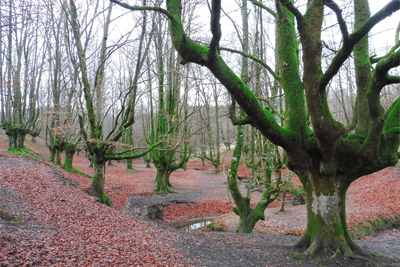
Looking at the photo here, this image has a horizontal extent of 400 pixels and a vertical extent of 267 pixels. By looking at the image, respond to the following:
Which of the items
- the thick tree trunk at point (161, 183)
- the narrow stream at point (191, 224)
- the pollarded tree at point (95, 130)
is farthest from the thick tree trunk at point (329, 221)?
the thick tree trunk at point (161, 183)

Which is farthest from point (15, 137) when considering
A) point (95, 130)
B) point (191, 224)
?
point (191, 224)

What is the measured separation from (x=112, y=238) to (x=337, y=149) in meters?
4.81

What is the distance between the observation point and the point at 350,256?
179 inches

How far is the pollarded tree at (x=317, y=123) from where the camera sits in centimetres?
424

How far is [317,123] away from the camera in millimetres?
4402

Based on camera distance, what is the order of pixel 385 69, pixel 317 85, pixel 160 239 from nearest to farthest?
pixel 385 69 → pixel 317 85 → pixel 160 239

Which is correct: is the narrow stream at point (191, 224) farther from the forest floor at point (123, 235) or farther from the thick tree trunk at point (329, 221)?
the thick tree trunk at point (329, 221)

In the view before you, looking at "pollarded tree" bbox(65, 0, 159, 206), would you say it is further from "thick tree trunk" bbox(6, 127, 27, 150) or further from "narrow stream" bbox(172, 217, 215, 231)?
"thick tree trunk" bbox(6, 127, 27, 150)

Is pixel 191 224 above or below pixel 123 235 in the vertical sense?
below

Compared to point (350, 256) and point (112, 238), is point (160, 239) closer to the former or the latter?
point (112, 238)

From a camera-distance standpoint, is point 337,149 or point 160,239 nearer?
point 337,149

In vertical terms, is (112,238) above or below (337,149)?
below

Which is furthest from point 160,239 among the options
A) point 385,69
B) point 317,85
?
point 385,69

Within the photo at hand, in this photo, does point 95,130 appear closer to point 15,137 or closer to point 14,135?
point 14,135
